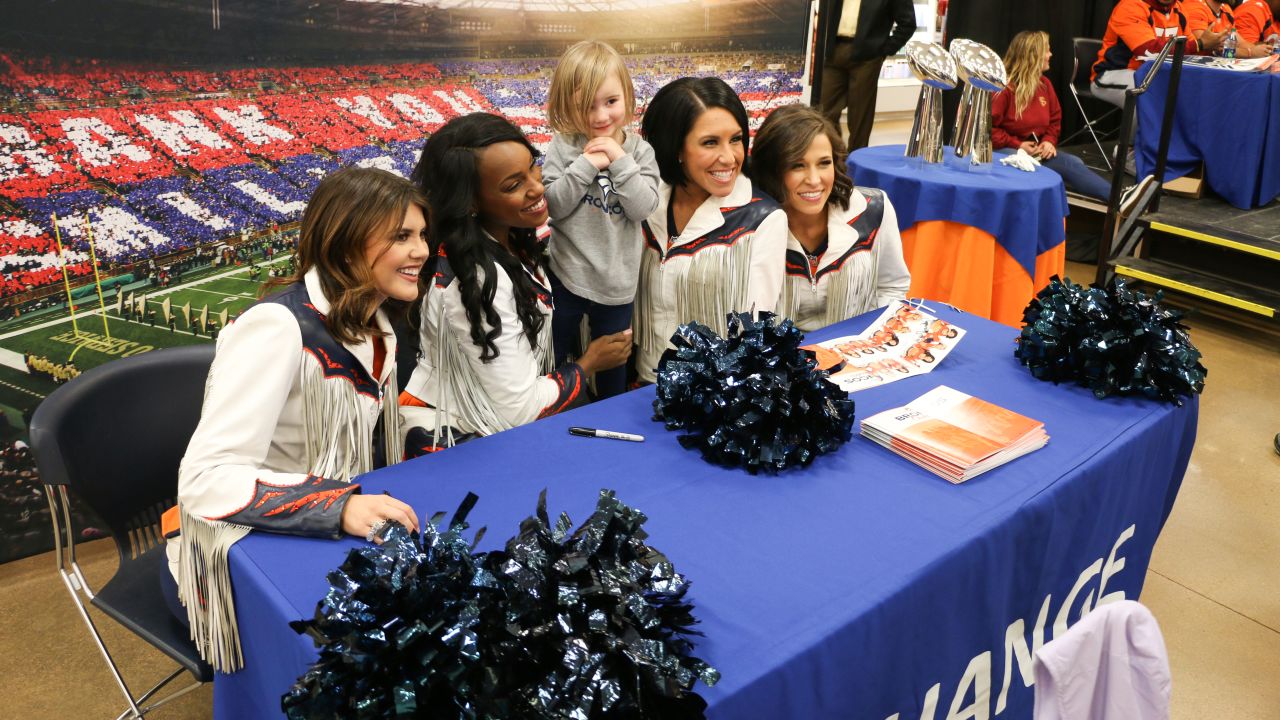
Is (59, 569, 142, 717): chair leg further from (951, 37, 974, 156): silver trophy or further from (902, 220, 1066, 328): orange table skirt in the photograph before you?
(951, 37, 974, 156): silver trophy

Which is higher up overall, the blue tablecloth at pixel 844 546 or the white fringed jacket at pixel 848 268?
the white fringed jacket at pixel 848 268

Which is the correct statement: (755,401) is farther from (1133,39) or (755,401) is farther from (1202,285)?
(1133,39)

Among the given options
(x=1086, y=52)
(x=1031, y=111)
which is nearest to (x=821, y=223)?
(x=1031, y=111)

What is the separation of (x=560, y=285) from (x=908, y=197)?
1.74 meters

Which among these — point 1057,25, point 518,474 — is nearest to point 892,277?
point 518,474

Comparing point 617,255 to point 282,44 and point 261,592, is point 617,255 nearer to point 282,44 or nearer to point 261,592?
point 261,592

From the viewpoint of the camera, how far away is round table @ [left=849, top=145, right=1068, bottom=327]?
3426 mm

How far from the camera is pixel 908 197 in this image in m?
3.56

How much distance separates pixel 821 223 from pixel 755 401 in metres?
1.04

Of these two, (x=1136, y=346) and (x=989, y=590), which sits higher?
(x=1136, y=346)

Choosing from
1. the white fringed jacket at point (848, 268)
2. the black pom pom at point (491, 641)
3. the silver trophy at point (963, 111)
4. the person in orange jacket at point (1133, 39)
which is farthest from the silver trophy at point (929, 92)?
the person in orange jacket at point (1133, 39)

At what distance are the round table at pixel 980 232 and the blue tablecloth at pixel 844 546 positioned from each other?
5.19ft

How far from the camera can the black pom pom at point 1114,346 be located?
1.88 metres

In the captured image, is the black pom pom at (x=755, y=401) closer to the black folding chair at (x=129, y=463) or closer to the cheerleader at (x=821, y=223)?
the cheerleader at (x=821, y=223)
